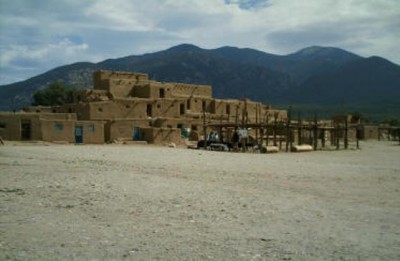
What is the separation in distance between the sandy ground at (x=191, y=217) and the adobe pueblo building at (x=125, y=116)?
1990 centimetres

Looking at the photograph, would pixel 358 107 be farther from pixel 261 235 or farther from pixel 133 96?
pixel 261 235

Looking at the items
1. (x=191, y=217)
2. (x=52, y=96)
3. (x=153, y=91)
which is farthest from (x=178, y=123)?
(x=191, y=217)

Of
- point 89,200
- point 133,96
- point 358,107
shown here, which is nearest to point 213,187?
point 89,200

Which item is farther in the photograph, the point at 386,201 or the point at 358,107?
the point at 358,107

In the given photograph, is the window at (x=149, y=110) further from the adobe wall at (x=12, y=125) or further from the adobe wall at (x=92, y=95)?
the adobe wall at (x=12, y=125)

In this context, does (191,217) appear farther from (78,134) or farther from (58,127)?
(78,134)

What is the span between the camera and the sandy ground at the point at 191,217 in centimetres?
707

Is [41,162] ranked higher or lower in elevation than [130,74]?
lower

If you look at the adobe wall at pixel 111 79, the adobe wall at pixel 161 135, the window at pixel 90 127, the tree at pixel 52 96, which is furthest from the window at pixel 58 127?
the tree at pixel 52 96

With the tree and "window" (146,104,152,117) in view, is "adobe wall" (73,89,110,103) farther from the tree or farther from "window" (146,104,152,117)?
the tree

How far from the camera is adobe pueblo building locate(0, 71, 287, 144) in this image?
3584cm

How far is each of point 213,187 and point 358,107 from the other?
137880 mm

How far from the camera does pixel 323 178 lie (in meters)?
17.7

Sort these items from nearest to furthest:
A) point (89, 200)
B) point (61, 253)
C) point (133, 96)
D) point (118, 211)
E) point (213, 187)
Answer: point (61, 253) < point (118, 211) < point (89, 200) < point (213, 187) < point (133, 96)
